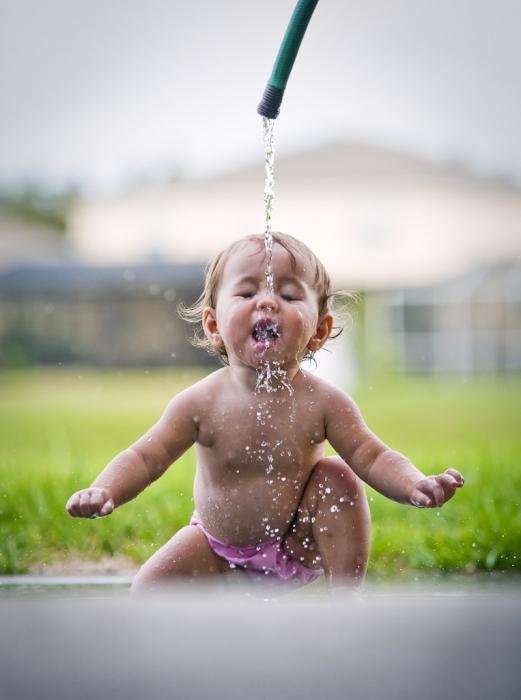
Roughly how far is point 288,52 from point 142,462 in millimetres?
356

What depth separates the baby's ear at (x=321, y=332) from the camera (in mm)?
782

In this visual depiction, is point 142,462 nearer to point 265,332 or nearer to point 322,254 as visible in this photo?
point 265,332

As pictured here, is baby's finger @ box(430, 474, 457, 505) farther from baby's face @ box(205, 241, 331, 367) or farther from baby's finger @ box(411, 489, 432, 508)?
baby's face @ box(205, 241, 331, 367)

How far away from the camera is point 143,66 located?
117cm

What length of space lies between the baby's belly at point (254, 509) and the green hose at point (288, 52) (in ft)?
1.04

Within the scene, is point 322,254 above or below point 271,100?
below

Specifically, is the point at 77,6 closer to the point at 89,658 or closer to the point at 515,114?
the point at 515,114

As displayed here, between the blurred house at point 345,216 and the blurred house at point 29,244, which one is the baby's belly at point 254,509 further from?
the blurred house at point 29,244

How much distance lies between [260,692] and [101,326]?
96cm

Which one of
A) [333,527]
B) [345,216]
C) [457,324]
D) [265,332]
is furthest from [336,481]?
[457,324]

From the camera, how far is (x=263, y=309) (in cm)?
72

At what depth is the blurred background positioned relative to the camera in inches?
Answer: 39.6

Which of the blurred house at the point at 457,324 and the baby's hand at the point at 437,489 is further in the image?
the blurred house at the point at 457,324

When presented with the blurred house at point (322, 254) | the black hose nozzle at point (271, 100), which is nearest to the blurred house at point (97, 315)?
the blurred house at point (322, 254)
